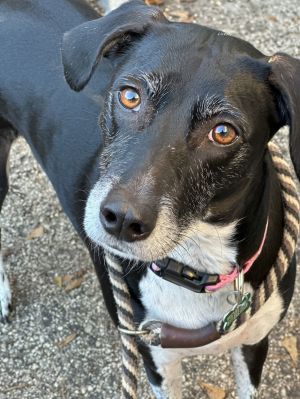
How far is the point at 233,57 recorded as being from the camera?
2193mm

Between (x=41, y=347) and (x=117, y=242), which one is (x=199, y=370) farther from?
(x=117, y=242)

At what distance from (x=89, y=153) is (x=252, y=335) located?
3.29 feet

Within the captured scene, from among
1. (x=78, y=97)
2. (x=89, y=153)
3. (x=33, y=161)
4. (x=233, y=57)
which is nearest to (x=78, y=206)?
(x=89, y=153)

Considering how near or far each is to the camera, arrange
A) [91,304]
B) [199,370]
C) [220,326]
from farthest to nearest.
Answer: [91,304], [199,370], [220,326]

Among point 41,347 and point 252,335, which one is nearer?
point 252,335

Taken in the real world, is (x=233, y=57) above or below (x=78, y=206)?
above

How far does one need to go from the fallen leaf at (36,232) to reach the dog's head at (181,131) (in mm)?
1944

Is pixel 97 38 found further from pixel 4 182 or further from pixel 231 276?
pixel 4 182

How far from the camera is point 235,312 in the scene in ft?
8.23

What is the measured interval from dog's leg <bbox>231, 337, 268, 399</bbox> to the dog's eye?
120 centimetres

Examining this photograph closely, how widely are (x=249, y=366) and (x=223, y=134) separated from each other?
4.57ft

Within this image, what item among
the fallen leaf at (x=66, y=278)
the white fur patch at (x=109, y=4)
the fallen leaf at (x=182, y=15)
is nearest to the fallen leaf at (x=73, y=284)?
the fallen leaf at (x=66, y=278)

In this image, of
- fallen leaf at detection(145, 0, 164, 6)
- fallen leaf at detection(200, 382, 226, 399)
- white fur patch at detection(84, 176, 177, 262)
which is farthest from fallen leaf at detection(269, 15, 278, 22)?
white fur patch at detection(84, 176, 177, 262)

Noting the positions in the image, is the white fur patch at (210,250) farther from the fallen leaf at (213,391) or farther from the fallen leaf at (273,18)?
the fallen leaf at (273,18)
